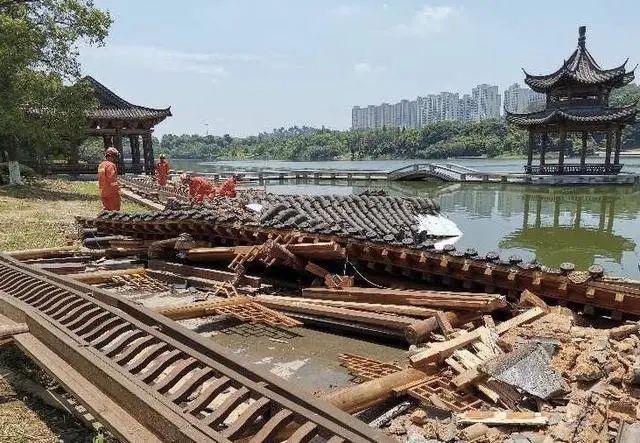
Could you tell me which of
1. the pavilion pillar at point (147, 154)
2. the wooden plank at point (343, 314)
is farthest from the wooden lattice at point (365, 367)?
the pavilion pillar at point (147, 154)

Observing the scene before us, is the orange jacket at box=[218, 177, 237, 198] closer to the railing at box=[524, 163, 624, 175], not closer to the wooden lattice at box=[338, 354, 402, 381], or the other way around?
the wooden lattice at box=[338, 354, 402, 381]

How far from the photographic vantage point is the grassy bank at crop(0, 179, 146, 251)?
42.0ft

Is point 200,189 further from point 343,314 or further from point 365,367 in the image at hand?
point 365,367

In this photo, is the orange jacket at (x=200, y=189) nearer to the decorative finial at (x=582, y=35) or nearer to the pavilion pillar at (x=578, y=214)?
the pavilion pillar at (x=578, y=214)

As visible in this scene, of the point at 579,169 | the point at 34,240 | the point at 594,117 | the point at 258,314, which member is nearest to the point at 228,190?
the point at 34,240

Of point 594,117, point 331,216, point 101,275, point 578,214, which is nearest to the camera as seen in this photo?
point 101,275

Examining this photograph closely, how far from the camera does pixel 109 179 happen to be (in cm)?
1321

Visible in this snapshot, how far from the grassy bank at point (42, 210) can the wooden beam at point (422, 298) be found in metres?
7.79

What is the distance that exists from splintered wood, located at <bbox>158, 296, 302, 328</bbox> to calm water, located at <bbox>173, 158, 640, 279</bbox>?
12.5 m

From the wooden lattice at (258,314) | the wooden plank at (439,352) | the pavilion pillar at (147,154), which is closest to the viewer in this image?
the wooden plank at (439,352)

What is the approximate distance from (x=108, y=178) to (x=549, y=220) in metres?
22.7

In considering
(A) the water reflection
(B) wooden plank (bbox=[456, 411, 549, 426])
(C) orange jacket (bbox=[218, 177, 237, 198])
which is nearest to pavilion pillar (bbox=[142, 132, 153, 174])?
(C) orange jacket (bbox=[218, 177, 237, 198])

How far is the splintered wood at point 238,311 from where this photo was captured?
25.3ft

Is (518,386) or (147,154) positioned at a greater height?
(147,154)
